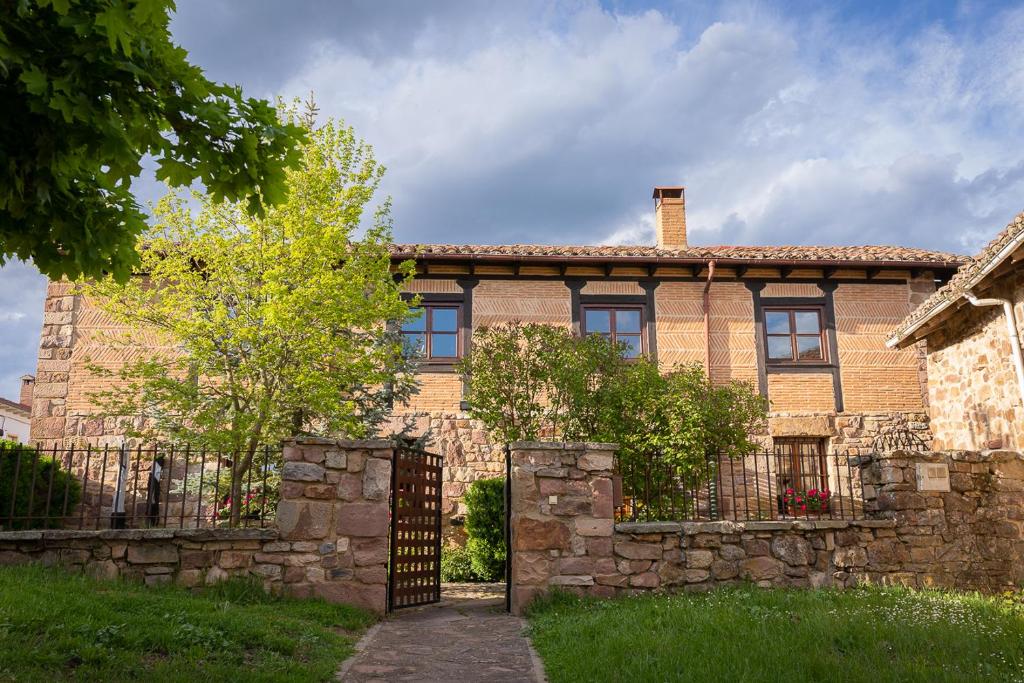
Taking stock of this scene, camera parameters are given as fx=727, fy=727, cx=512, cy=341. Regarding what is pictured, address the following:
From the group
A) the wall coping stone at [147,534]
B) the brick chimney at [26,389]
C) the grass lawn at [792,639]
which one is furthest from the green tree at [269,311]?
the brick chimney at [26,389]

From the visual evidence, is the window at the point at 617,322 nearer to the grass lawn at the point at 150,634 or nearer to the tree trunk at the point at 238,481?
the tree trunk at the point at 238,481

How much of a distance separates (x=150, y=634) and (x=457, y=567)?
711cm

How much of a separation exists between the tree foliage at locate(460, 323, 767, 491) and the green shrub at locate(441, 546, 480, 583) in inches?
91.3

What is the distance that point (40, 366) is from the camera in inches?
523

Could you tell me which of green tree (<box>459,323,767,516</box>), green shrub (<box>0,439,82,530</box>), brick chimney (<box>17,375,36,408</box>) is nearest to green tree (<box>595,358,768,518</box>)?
green tree (<box>459,323,767,516</box>)

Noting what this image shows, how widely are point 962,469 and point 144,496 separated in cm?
1269

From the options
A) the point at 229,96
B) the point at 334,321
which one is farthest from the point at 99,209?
the point at 334,321

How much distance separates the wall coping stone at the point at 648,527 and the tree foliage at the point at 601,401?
185cm

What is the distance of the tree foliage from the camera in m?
9.90

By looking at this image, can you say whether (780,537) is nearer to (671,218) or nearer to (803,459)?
(803,459)

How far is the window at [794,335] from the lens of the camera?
1416cm

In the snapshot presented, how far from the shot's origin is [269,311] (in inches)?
348

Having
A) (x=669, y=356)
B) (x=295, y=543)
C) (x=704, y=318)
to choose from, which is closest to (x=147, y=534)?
(x=295, y=543)

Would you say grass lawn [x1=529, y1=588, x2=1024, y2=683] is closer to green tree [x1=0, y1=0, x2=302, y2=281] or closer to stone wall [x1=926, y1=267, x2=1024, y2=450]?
green tree [x1=0, y1=0, x2=302, y2=281]
